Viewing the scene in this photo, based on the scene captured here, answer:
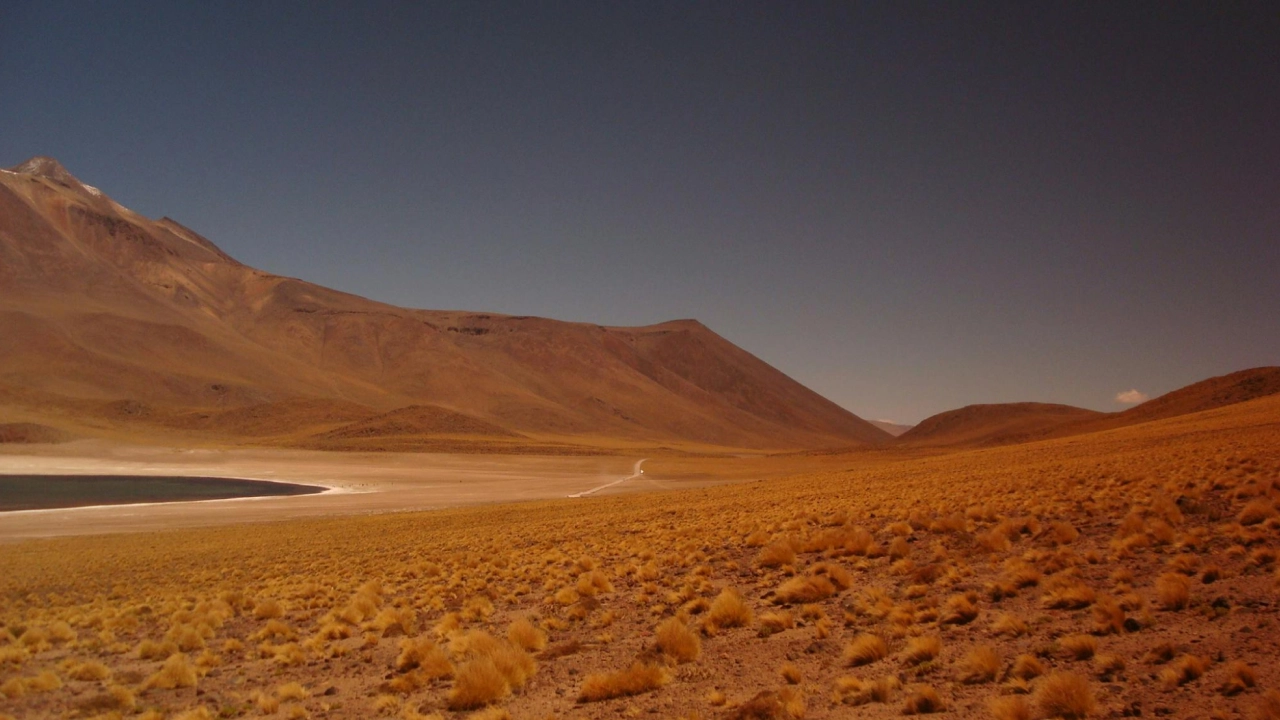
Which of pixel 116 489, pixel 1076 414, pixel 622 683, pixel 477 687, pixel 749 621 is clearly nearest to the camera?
pixel 622 683

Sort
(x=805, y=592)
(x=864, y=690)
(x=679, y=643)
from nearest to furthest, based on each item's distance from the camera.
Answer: (x=864, y=690) < (x=679, y=643) < (x=805, y=592)

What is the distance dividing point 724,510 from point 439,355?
16645cm

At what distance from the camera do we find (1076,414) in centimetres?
14388

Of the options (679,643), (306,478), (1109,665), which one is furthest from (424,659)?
(306,478)

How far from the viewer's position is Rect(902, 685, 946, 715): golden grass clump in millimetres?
6352

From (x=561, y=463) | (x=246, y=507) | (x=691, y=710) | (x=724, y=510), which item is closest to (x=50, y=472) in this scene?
(x=246, y=507)

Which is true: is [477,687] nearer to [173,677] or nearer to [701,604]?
[701,604]

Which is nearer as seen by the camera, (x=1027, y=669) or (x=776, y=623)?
(x=1027, y=669)

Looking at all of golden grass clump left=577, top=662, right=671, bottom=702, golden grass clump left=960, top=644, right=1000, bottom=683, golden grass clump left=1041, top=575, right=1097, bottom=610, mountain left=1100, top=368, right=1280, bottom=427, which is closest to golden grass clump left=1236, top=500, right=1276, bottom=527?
golden grass clump left=1041, top=575, right=1097, bottom=610

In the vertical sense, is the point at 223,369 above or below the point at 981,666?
above

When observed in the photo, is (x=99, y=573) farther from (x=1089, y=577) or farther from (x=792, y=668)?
(x=1089, y=577)

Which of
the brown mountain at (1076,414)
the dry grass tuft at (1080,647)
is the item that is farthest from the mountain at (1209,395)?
the dry grass tuft at (1080,647)

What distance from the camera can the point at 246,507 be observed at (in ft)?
144

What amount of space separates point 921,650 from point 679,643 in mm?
2665
